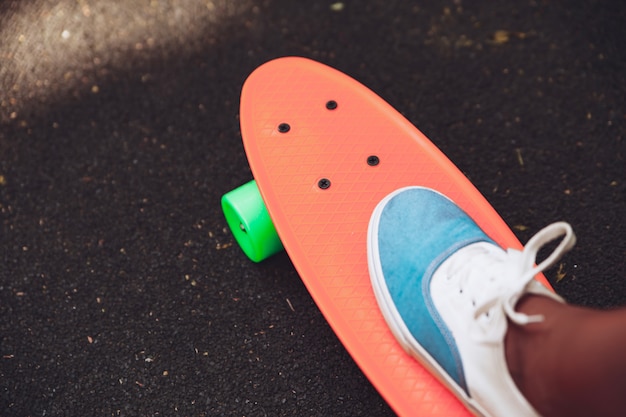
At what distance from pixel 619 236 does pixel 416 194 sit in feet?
1.65


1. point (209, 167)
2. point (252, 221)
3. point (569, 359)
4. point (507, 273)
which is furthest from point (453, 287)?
point (209, 167)

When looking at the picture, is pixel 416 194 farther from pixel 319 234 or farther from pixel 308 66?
pixel 308 66

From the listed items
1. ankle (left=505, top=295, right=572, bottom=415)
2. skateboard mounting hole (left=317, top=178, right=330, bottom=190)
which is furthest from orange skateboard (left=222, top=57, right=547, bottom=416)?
ankle (left=505, top=295, right=572, bottom=415)

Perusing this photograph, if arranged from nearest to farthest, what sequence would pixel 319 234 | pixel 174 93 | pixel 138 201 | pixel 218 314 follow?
1. pixel 319 234
2. pixel 218 314
3. pixel 138 201
4. pixel 174 93

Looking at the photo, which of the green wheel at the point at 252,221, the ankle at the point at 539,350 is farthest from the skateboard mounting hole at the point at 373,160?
the ankle at the point at 539,350

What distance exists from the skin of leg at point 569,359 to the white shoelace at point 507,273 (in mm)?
23

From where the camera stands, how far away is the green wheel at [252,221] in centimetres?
114

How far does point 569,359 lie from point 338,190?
482 mm

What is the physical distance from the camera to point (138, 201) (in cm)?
131

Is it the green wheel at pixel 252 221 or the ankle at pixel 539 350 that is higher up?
the ankle at pixel 539 350

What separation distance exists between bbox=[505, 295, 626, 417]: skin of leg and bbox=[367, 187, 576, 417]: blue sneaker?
0.05 ft

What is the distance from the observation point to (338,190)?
3.54 ft

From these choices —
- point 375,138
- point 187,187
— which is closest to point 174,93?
point 187,187

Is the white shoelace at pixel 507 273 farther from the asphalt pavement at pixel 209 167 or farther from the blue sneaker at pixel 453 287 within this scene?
the asphalt pavement at pixel 209 167
